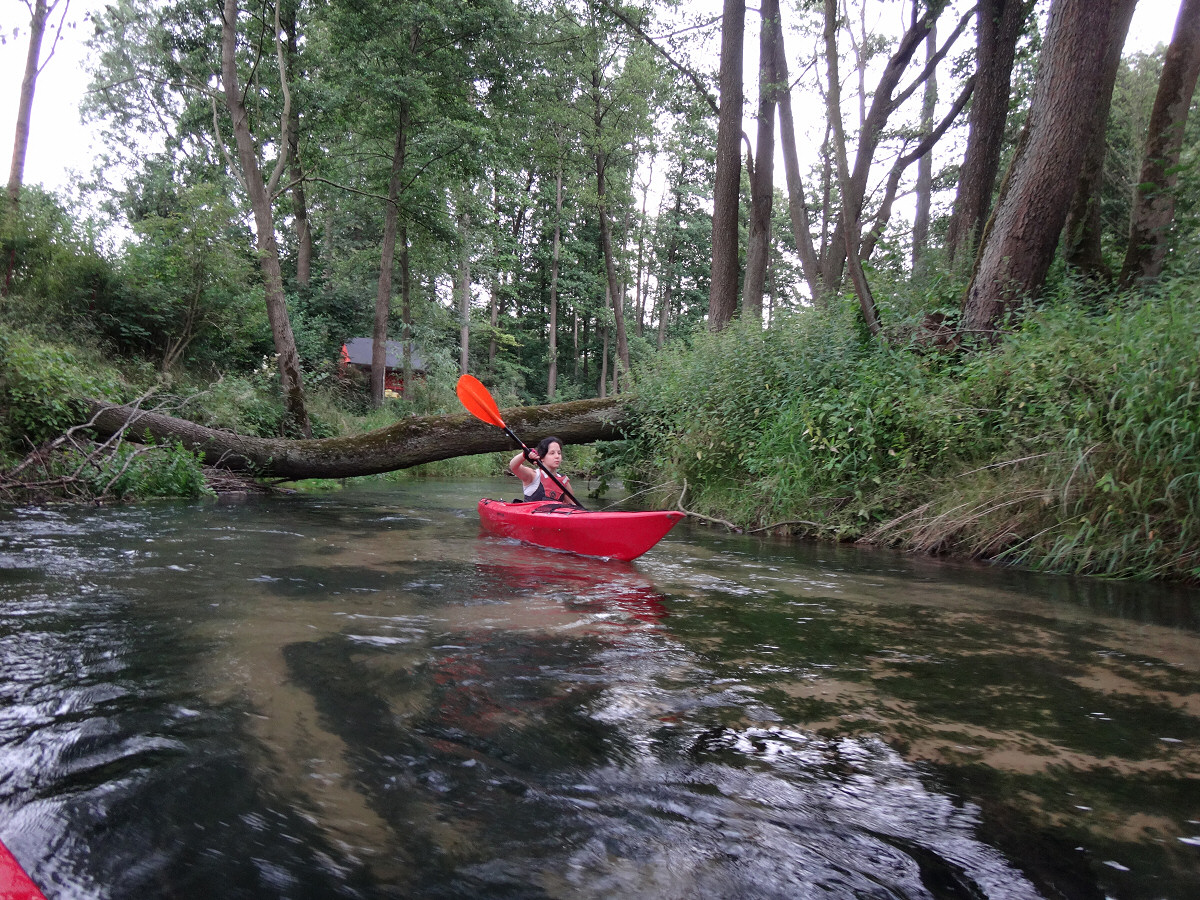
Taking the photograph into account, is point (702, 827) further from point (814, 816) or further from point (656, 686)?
point (656, 686)

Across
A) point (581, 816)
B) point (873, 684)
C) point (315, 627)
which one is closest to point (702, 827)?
point (581, 816)

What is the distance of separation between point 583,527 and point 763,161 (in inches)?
342

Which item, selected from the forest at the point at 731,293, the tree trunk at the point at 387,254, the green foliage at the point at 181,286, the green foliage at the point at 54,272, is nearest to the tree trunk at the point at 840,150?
the forest at the point at 731,293

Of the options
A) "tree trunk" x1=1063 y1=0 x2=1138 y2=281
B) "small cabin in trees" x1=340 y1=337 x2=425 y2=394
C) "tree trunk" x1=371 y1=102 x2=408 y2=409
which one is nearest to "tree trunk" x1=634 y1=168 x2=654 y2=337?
"small cabin in trees" x1=340 y1=337 x2=425 y2=394

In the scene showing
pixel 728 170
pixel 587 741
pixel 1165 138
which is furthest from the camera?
pixel 728 170

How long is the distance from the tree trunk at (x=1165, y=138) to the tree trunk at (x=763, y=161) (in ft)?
16.6

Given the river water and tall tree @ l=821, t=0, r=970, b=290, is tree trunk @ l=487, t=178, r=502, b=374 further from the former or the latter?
the river water

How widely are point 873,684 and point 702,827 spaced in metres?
1.26

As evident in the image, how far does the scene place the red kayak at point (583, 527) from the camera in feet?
17.0

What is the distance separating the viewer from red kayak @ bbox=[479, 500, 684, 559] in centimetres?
517

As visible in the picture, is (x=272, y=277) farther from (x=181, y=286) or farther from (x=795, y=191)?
(x=795, y=191)

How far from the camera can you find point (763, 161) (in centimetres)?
1200

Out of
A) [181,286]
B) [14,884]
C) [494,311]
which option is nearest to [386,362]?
[494,311]

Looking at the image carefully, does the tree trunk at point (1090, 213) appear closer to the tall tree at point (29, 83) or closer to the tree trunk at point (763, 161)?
the tree trunk at point (763, 161)
